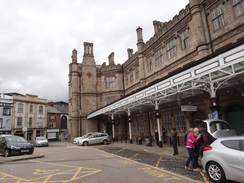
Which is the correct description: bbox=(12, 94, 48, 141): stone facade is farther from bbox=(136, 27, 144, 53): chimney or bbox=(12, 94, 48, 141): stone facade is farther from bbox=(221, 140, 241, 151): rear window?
bbox=(221, 140, 241, 151): rear window

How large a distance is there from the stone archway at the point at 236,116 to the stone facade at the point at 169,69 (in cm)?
7

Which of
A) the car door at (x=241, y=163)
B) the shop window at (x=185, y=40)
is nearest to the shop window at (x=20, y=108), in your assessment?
the shop window at (x=185, y=40)

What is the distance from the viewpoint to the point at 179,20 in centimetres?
1791

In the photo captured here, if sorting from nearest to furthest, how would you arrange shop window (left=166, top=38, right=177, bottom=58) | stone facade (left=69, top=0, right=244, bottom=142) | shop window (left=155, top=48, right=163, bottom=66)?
1. stone facade (left=69, top=0, right=244, bottom=142)
2. shop window (left=166, top=38, right=177, bottom=58)
3. shop window (left=155, top=48, right=163, bottom=66)

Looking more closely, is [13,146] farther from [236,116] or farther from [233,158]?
[236,116]

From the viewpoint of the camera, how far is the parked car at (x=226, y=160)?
470 cm

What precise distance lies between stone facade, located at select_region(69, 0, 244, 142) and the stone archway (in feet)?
0.24

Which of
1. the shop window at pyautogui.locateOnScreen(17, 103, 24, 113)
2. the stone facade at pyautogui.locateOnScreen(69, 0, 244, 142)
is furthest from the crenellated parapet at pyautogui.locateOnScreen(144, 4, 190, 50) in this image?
the shop window at pyautogui.locateOnScreen(17, 103, 24, 113)

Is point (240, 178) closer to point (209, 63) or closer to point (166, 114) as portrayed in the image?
point (209, 63)

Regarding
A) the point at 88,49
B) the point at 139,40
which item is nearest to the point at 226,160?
the point at 139,40

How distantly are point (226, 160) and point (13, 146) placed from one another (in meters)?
12.6

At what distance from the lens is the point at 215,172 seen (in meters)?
5.29

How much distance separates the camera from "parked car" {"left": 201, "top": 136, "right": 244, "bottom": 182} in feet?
15.4

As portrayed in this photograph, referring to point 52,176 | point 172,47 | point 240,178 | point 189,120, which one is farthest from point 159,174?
point 172,47
